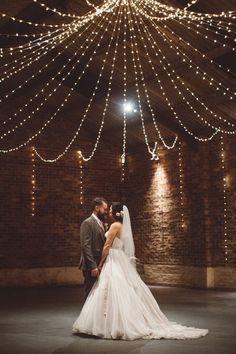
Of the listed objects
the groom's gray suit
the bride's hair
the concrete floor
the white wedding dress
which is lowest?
the concrete floor

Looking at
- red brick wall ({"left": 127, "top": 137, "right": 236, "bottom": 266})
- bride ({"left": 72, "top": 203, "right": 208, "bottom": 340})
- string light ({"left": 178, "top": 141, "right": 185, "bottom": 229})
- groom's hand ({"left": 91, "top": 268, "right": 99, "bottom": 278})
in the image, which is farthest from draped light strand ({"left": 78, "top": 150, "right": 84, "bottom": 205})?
groom's hand ({"left": 91, "top": 268, "right": 99, "bottom": 278})

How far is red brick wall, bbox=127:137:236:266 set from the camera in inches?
408

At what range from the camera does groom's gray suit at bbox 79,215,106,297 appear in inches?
228

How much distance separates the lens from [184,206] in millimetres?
11078

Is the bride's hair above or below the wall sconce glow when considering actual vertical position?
below

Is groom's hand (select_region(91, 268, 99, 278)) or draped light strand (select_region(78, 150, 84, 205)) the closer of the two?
groom's hand (select_region(91, 268, 99, 278))

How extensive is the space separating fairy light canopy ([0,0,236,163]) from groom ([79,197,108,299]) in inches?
93.5

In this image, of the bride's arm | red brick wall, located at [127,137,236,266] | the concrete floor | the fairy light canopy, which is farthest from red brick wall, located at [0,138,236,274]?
the bride's arm

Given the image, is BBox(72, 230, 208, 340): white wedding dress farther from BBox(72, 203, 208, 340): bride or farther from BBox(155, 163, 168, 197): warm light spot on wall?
BBox(155, 163, 168, 197): warm light spot on wall

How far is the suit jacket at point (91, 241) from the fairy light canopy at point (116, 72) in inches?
96.5

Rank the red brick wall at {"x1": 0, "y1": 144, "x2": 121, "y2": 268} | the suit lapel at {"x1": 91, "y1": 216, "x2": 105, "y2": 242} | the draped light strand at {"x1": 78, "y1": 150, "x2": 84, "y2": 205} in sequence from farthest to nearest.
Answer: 1. the draped light strand at {"x1": 78, "y1": 150, "x2": 84, "y2": 205}
2. the red brick wall at {"x1": 0, "y1": 144, "x2": 121, "y2": 268}
3. the suit lapel at {"x1": 91, "y1": 216, "x2": 105, "y2": 242}

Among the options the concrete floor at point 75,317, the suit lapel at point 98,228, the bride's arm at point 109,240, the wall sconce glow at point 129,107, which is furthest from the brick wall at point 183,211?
the bride's arm at point 109,240

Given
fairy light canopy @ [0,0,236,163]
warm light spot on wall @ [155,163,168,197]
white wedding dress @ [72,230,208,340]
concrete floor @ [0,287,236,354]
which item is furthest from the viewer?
warm light spot on wall @ [155,163,168,197]

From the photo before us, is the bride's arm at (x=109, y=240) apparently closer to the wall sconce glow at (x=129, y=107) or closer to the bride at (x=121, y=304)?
the bride at (x=121, y=304)
